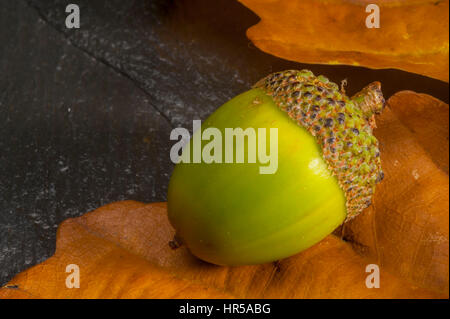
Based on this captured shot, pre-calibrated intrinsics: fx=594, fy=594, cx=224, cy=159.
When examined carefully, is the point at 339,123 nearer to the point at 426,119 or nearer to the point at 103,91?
the point at 426,119

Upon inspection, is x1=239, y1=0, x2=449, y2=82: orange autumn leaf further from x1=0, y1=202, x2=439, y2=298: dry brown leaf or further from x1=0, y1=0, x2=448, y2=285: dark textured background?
Result: x1=0, y1=202, x2=439, y2=298: dry brown leaf

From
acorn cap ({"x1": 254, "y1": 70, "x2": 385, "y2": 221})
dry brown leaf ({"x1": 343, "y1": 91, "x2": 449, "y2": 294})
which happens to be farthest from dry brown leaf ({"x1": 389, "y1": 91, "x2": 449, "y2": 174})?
acorn cap ({"x1": 254, "y1": 70, "x2": 385, "y2": 221})

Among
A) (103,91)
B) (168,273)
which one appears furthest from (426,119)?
(103,91)

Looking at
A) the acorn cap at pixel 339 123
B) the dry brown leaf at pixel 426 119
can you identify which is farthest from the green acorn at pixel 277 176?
the dry brown leaf at pixel 426 119

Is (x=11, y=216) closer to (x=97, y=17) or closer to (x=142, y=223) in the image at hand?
(x=142, y=223)

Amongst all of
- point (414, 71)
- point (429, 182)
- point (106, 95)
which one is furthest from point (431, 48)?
point (106, 95)

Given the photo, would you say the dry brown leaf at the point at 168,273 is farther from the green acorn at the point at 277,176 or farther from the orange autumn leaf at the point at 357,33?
the orange autumn leaf at the point at 357,33
